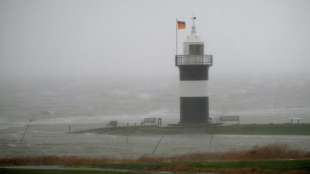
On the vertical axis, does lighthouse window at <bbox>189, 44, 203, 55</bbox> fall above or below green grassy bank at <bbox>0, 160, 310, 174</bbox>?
above

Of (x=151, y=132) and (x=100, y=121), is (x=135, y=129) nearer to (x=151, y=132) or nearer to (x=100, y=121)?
(x=151, y=132)

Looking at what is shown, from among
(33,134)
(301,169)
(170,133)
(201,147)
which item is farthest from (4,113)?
(301,169)

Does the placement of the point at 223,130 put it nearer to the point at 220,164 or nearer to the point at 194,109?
the point at 194,109

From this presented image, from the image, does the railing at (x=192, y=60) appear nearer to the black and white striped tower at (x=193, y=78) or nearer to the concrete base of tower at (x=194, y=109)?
the black and white striped tower at (x=193, y=78)

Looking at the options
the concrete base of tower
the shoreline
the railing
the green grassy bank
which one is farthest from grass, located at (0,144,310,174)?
the railing

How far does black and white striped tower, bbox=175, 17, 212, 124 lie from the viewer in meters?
28.8

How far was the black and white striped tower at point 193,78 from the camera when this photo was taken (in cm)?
2875

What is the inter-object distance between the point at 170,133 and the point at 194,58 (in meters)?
4.33

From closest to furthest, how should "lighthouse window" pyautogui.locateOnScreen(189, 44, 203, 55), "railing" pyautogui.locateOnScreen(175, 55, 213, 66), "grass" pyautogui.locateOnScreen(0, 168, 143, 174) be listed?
"grass" pyautogui.locateOnScreen(0, 168, 143, 174)
"railing" pyautogui.locateOnScreen(175, 55, 213, 66)
"lighthouse window" pyautogui.locateOnScreen(189, 44, 203, 55)

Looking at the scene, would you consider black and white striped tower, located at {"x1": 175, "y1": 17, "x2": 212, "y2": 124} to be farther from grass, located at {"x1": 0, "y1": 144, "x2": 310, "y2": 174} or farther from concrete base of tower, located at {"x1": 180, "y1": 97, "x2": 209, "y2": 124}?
grass, located at {"x1": 0, "y1": 144, "x2": 310, "y2": 174}

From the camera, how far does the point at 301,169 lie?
1747 cm

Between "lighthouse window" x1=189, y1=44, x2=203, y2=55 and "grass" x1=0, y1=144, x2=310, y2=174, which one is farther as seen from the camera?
"lighthouse window" x1=189, y1=44, x2=203, y2=55

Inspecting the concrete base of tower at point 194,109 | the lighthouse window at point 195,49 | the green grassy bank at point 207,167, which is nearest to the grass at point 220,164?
the green grassy bank at point 207,167

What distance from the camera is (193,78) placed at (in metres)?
28.8
